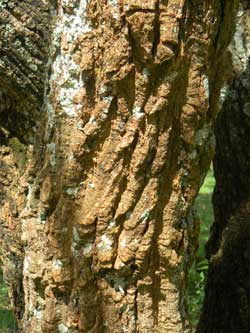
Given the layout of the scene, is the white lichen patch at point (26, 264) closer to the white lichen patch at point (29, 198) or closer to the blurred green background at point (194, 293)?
the white lichen patch at point (29, 198)

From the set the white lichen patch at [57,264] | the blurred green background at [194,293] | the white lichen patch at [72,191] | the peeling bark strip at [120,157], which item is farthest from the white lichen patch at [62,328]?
the blurred green background at [194,293]

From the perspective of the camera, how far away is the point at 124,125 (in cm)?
215

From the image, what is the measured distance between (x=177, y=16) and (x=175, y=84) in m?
0.20

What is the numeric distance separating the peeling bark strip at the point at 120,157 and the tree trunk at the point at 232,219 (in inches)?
46.7

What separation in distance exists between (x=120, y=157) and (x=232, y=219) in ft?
5.60

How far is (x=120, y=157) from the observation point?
2162 millimetres

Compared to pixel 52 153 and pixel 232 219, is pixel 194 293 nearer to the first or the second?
pixel 232 219

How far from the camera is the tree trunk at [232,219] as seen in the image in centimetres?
348

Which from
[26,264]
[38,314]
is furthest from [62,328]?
[26,264]

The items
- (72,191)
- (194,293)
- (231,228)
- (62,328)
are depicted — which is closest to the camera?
(72,191)

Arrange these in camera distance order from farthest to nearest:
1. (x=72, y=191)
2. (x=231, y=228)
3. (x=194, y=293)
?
(x=194, y=293) < (x=231, y=228) < (x=72, y=191)

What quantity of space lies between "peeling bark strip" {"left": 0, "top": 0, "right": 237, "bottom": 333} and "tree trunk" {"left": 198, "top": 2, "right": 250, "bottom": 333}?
119 centimetres

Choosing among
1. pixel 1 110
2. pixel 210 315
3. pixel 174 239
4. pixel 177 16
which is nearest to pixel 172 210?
pixel 174 239

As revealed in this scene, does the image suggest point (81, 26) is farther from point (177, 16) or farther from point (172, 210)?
point (172, 210)
